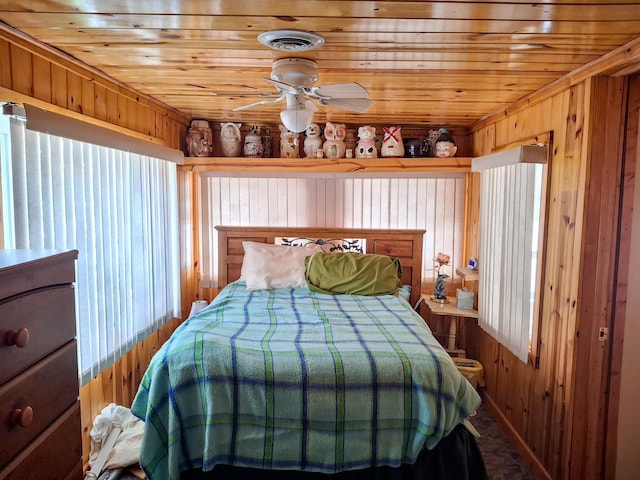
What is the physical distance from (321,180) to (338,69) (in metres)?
1.70

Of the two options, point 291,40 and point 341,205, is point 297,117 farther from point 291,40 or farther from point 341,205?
point 341,205

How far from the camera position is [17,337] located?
1161 mm

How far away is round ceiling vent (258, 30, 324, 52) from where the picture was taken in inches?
70.0

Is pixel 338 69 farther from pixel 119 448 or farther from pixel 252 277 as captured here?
pixel 119 448

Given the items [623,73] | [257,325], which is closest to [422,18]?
[623,73]

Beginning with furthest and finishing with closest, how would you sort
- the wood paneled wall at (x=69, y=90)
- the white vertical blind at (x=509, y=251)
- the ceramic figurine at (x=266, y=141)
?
1. the ceramic figurine at (x=266, y=141)
2. the white vertical blind at (x=509, y=251)
3. the wood paneled wall at (x=69, y=90)

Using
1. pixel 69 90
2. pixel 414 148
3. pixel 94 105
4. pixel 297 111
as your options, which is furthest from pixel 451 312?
pixel 69 90

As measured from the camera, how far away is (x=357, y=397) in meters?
2.02

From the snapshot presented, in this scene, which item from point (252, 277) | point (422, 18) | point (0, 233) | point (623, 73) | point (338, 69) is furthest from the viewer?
point (252, 277)

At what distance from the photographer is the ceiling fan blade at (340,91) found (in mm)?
2120

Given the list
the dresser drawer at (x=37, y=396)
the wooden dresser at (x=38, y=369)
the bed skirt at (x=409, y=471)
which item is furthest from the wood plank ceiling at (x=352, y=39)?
the bed skirt at (x=409, y=471)

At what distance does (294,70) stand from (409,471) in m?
1.91

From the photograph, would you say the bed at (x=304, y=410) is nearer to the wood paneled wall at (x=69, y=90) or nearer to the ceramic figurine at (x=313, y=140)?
the wood paneled wall at (x=69, y=90)

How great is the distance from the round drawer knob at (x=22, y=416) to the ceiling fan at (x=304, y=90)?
1.54 meters
